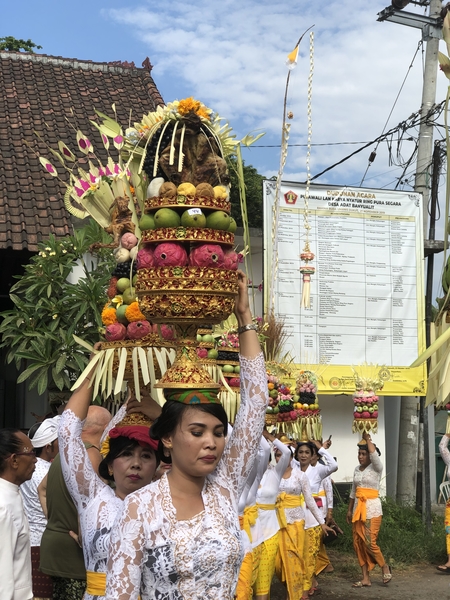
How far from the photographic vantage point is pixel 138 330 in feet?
13.2

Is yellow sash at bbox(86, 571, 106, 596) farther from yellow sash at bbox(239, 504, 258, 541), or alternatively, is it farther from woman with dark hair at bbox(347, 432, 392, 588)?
woman with dark hair at bbox(347, 432, 392, 588)

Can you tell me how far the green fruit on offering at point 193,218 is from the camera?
3.43 meters

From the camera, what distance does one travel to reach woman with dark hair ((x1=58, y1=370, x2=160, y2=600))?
11.5 ft

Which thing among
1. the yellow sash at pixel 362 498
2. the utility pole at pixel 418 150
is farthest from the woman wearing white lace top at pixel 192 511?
the utility pole at pixel 418 150

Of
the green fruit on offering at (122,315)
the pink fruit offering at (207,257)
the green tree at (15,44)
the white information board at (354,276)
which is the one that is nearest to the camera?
the pink fruit offering at (207,257)

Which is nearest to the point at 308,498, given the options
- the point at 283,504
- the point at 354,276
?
the point at 283,504

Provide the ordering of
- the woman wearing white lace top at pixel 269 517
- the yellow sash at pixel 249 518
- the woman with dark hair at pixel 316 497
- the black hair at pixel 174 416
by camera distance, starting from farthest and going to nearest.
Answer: the woman with dark hair at pixel 316 497, the woman wearing white lace top at pixel 269 517, the yellow sash at pixel 249 518, the black hair at pixel 174 416

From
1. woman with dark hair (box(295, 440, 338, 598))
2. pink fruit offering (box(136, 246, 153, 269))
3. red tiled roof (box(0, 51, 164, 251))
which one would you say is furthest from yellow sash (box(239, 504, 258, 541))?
red tiled roof (box(0, 51, 164, 251))

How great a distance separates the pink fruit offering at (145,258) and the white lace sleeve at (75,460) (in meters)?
0.62

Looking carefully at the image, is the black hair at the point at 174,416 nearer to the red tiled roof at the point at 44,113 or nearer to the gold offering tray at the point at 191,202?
the gold offering tray at the point at 191,202

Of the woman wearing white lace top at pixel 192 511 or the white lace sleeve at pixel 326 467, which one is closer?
the woman wearing white lace top at pixel 192 511

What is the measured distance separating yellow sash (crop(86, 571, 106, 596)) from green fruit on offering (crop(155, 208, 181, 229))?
1363mm

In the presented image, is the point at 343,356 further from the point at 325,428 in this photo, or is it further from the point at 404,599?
the point at 404,599

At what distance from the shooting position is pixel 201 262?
3.38m
